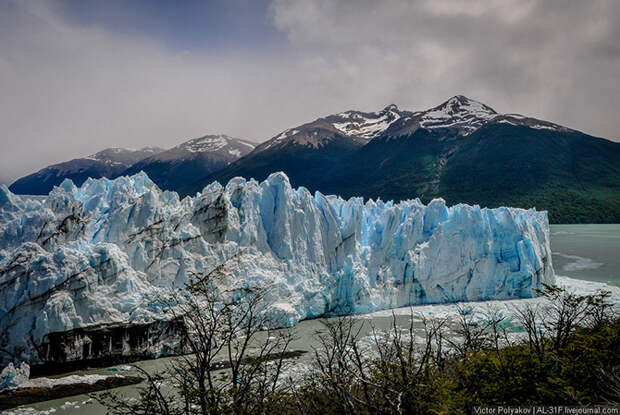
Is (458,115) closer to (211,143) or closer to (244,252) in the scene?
(211,143)

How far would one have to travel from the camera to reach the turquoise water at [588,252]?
2856cm

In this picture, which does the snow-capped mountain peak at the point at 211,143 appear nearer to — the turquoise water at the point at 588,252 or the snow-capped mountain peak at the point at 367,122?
the snow-capped mountain peak at the point at 367,122

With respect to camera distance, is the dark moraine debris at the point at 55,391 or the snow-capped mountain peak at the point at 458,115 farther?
the snow-capped mountain peak at the point at 458,115

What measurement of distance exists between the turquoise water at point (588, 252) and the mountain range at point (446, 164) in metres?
11.5

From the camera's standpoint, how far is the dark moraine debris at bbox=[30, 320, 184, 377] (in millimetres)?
12508

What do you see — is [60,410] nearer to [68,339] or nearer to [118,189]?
[68,339]

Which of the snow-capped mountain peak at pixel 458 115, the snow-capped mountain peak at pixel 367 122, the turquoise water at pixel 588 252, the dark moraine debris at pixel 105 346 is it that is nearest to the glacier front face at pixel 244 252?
the dark moraine debris at pixel 105 346

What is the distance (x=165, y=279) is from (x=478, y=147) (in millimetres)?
92996

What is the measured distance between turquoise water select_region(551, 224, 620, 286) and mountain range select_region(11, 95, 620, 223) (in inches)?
451

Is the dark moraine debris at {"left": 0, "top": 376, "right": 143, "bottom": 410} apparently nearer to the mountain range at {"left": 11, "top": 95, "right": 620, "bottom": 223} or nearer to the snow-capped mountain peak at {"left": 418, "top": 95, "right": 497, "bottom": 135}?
the mountain range at {"left": 11, "top": 95, "right": 620, "bottom": 223}

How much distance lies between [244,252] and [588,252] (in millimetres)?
38462

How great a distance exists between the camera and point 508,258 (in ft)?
74.7

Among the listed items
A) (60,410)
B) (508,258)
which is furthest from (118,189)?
(508,258)

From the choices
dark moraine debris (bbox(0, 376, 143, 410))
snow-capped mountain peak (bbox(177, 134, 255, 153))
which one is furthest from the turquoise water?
snow-capped mountain peak (bbox(177, 134, 255, 153))
